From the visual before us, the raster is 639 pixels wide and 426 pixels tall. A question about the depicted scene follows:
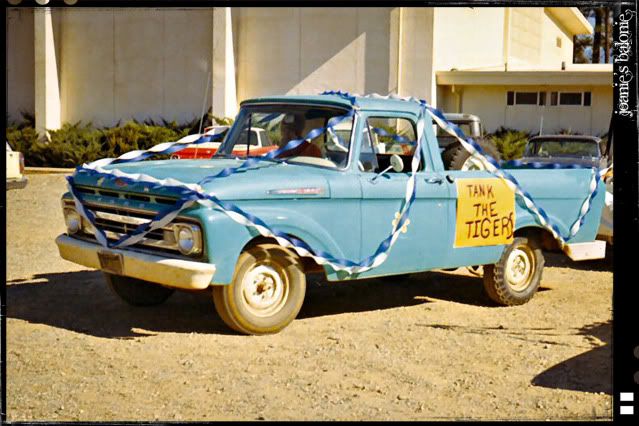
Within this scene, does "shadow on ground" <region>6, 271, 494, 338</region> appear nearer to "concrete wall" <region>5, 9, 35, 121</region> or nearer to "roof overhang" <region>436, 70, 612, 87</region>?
"roof overhang" <region>436, 70, 612, 87</region>

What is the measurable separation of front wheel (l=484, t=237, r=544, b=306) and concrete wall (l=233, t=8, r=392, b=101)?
12447 mm

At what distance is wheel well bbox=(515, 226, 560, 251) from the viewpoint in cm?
825

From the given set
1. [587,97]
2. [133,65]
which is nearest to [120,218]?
[133,65]

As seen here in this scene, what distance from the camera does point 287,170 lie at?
682cm

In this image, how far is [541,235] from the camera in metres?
8.36

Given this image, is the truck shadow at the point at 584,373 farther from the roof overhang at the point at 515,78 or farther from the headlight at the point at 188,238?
the roof overhang at the point at 515,78

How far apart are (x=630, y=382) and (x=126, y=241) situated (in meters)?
3.86

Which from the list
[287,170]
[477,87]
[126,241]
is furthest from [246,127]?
[477,87]

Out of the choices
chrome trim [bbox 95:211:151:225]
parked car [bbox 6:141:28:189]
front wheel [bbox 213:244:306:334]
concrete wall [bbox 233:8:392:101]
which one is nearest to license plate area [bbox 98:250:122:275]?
chrome trim [bbox 95:211:151:225]

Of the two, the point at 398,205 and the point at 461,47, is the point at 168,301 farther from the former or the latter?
the point at 461,47

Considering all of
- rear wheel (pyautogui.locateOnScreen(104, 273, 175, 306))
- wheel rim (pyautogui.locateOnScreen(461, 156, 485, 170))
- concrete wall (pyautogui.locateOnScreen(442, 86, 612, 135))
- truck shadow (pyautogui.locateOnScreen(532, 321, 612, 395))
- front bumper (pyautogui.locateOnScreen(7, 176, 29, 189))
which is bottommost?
truck shadow (pyautogui.locateOnScreen(532, 321, 612, 395))

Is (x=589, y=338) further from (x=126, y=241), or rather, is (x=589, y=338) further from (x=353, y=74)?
(x=353, y=74)

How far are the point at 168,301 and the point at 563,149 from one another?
8.61 metres

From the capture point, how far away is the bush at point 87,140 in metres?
18.4
